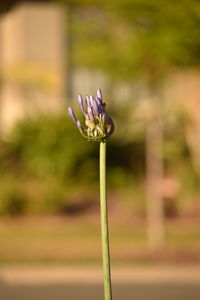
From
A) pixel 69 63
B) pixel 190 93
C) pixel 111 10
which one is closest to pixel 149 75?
pixel 190 93

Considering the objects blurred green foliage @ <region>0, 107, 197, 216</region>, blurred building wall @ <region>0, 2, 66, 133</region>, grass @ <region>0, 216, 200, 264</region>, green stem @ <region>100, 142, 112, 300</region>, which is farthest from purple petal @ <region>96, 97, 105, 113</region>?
blurred building wall @ <region>0, 2, 66, 133</region>

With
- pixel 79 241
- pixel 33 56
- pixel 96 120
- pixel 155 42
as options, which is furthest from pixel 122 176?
pixel 96 120

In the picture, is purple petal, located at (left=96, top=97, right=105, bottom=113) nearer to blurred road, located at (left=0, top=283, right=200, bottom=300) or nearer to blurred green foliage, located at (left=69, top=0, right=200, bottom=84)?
blurred road, located at (left=0, top=283, right=200, bottom=300)

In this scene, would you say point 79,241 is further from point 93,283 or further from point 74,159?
point 74,159

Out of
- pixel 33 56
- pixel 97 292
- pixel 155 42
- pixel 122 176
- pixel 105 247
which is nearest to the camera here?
pixel 105 247

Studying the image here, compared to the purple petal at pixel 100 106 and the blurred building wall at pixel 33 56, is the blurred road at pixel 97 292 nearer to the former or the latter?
the purple petal at pixel 100 106

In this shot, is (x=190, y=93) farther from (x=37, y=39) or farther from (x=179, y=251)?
(x=37, y=39)

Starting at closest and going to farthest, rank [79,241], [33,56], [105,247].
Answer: [105,247], [79,241], [33,56]
